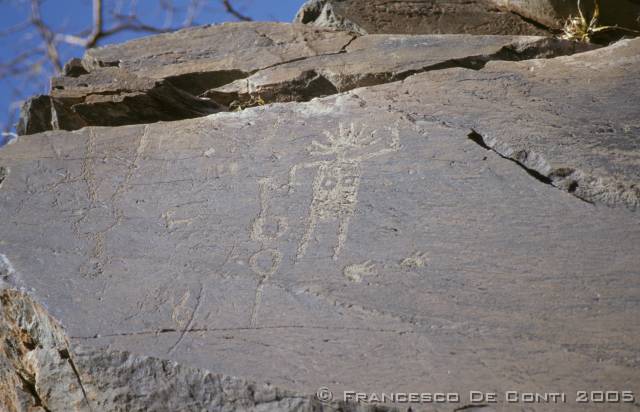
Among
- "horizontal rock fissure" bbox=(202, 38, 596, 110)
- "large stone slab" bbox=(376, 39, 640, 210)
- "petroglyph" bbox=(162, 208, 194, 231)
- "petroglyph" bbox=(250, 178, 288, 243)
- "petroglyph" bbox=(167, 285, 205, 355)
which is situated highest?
"horizontal rock fissure" bbox=(202, 38, 596, 110)

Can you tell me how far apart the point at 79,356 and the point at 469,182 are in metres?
1.40

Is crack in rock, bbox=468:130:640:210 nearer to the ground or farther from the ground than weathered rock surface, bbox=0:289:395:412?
farther from the ground

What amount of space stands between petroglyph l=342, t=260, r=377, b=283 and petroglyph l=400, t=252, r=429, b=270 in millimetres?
98

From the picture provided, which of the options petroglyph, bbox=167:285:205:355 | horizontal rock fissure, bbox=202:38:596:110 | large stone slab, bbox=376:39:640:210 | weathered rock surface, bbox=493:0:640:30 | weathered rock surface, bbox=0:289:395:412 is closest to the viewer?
weathered rock surface, bbox=0:289:395:412

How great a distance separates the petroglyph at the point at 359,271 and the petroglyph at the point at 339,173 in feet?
0.30

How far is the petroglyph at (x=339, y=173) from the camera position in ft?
8.67

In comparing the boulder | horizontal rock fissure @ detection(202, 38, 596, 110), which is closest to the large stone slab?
horizontal rock fissure @ detection(202, 38, 596, 110)

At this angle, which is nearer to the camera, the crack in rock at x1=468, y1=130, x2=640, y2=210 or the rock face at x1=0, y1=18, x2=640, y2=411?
the rock face at x1=0, y1=18, x2=640, y2=411

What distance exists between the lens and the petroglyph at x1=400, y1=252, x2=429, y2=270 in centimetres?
243

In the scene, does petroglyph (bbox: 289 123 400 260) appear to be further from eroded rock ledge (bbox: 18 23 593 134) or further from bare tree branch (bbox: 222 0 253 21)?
bare tree branch (bbox: 222 0 253 21)

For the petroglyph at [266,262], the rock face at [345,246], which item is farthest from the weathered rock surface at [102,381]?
the petroglyph at [266,262]

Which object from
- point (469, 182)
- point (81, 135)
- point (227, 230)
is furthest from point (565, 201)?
point (81, 135)

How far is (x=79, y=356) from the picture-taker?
235 cm

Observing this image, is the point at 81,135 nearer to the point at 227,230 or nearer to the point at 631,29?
the point at 227,230
